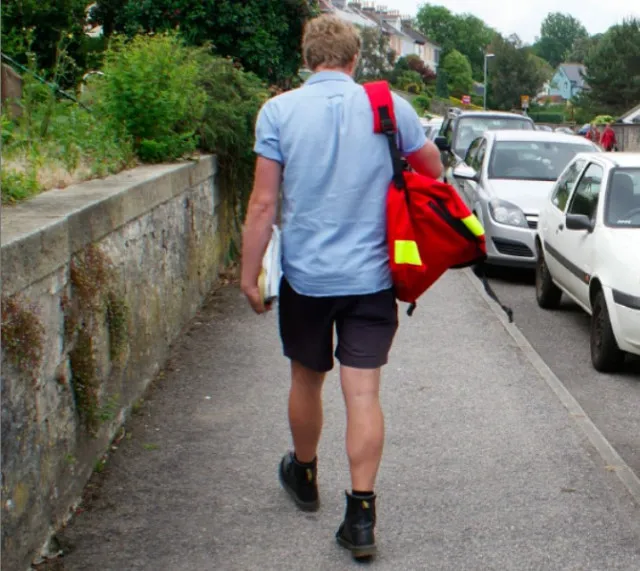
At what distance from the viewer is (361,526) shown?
4.29m

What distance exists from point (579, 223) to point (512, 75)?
107 metres

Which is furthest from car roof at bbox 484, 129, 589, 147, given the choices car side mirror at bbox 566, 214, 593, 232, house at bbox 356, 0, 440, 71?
house at bbox 356, 0, 440, 71

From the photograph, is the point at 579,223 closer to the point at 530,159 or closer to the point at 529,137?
the point at 530,159

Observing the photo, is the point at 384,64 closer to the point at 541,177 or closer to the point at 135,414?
the point at 541,177

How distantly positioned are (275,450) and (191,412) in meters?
0.85

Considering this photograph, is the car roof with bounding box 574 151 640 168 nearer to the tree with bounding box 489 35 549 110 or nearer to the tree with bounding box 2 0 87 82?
the tree with bounding box 2 0 87 82

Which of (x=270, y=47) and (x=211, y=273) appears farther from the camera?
(x=270, y=47)

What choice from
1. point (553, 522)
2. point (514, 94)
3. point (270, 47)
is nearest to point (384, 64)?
point (514, 94)

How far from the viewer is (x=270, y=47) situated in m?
16.3

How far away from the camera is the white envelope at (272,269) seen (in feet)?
14.5

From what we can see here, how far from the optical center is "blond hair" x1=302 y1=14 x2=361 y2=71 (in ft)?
14.1

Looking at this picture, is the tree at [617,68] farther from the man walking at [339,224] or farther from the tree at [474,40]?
the man walking at [339,224]

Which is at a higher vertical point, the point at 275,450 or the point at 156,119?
the point at 156,119

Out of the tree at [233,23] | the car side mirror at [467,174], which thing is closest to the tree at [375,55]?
the tree at [233,23]
